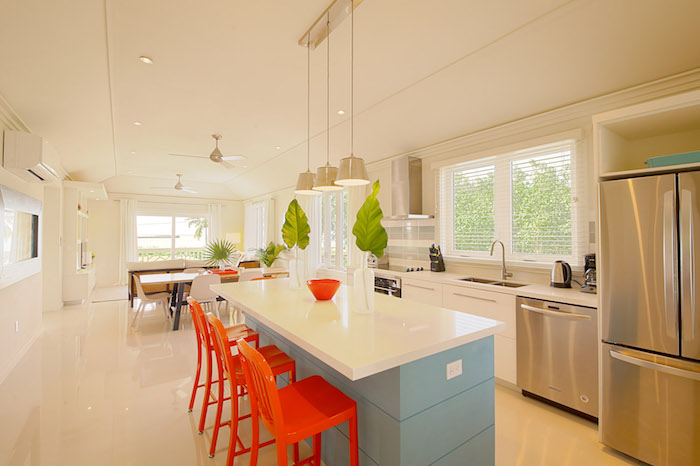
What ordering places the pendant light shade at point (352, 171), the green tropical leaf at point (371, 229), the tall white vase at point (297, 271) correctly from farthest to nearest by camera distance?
the tall white vase at point (297, 271) → the pendant light shade at point (352, 171) → the green tropical leaf at point (371, 229)

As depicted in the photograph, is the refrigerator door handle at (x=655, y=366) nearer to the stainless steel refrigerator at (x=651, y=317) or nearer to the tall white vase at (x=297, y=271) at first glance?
the stainless steel refrigerator at (x=651, y=317)

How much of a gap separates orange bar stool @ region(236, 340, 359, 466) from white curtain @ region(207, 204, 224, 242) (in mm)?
9738

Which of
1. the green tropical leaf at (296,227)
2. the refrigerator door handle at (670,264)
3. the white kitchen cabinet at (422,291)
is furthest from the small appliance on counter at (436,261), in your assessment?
the refrigerator door handle at (670,264)

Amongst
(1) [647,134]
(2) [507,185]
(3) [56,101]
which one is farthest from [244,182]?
(1) [647,134]

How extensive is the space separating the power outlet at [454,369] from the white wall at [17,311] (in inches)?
155

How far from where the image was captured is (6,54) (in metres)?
2.41

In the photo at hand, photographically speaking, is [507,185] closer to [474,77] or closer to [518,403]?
[474,77]

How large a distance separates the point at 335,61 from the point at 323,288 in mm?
2023

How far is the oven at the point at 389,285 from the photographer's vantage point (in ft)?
13.1

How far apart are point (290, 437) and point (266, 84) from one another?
3187 mm

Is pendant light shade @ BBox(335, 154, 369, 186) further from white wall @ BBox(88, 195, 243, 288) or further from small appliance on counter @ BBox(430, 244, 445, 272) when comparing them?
white wall @ BBox(88, 195, 243, 288)

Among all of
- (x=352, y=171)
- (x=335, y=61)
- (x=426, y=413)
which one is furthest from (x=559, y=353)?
(x=335, y=61)

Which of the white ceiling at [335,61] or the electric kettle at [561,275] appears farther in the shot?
the electric kettle at [561,275]

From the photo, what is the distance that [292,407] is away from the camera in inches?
57.3
